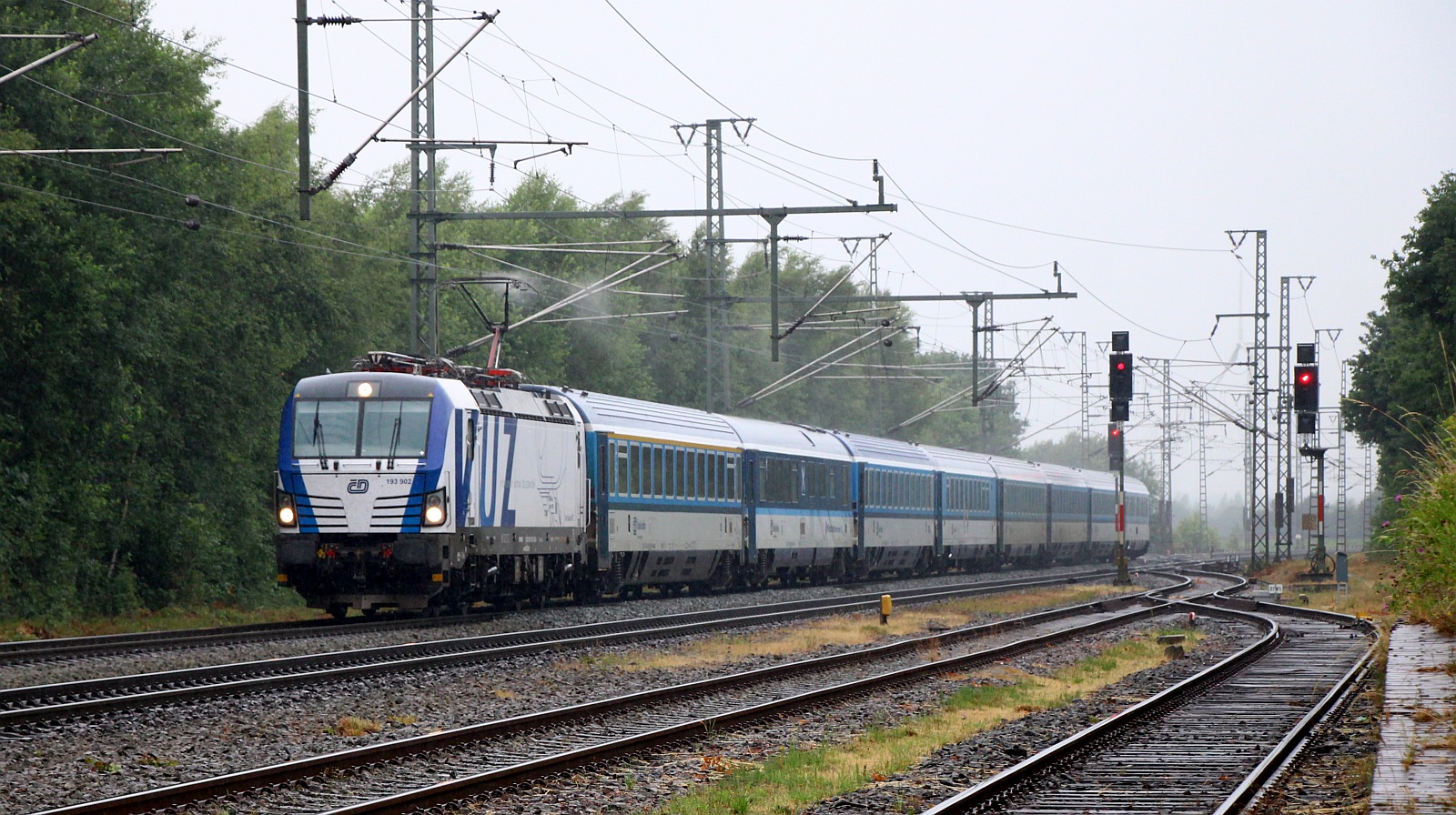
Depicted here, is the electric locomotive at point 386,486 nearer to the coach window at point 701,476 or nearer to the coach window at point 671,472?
the coach window at point 671,472

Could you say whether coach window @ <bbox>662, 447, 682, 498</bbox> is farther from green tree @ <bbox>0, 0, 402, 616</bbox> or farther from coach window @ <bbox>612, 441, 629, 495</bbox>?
green tree @ <bbox>0, 0, 402, 616</bbox>

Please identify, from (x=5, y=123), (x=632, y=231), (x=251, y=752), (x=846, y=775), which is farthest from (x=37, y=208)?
(x=632, y=231)

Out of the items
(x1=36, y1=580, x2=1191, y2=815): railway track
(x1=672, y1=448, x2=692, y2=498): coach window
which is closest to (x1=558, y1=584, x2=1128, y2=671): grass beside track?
(x1=36, y1=580, x2=1191, y2=815): railway track

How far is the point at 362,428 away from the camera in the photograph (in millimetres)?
23031

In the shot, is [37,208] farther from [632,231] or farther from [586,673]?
[632,231]

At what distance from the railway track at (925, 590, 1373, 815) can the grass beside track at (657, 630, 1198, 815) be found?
929 mm

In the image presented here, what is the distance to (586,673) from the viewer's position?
18.1m

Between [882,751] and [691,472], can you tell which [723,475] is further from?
[882,751]

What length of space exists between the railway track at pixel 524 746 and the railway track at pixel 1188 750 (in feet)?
9.31

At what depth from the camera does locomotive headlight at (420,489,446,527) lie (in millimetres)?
22625

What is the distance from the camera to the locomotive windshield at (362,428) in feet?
75.0

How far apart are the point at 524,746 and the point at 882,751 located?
9.01ft

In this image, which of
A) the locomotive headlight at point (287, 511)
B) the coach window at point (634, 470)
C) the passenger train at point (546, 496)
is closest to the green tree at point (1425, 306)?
the passenger train at point (546, 496)

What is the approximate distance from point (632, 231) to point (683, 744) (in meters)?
70.8
